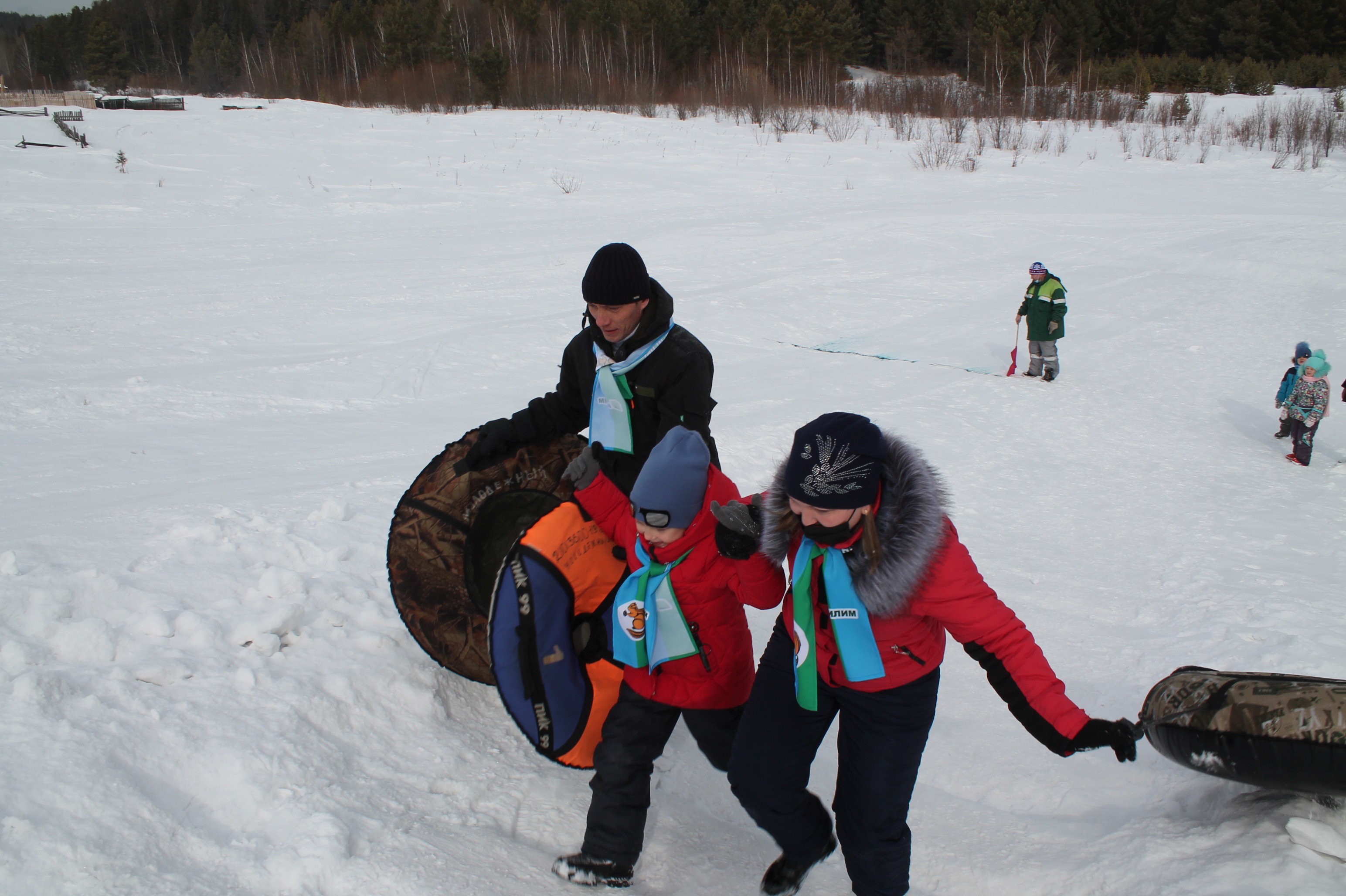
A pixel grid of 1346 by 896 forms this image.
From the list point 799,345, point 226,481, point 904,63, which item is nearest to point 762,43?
point 904,63

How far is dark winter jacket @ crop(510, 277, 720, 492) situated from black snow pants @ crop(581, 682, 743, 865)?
874 mm

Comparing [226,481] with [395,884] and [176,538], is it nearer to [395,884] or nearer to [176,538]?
[176,538]

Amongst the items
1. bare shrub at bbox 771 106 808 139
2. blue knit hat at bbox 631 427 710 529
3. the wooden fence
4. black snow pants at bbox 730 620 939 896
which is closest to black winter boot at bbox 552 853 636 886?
black snow pants at bbox 730 620 939 896

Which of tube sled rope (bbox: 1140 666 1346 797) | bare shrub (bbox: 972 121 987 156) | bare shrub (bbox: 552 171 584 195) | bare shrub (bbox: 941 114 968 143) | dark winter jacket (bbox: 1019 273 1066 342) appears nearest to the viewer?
tube sled rope (bbox: 1140 666 1346 797)

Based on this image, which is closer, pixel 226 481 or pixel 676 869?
pixel 676 869

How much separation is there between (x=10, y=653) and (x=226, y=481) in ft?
7.80

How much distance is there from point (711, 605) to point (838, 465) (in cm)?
66

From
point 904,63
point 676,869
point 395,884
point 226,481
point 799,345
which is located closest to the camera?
point 395,884

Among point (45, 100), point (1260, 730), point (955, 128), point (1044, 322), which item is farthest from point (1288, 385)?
point (45, 100)

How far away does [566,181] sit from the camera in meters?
17.3

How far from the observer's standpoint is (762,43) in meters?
39.7

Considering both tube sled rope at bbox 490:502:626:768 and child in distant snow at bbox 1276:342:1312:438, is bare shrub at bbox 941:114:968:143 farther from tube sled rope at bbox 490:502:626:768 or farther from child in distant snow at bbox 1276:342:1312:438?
tube sled rope at bbox 490:502:626:768

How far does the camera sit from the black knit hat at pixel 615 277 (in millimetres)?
2945

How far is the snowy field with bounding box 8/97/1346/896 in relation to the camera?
2.54 metres
